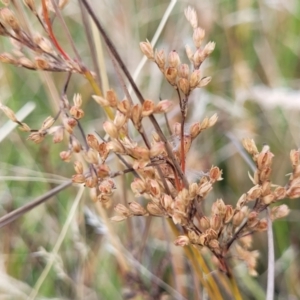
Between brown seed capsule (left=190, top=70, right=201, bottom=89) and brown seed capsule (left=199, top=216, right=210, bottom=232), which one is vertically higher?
brown seed capsule (left=190, top=70, right=201, bottom=89)

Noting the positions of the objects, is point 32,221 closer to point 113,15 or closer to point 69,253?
point 69,253

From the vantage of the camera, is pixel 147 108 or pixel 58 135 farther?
pixel 58 135

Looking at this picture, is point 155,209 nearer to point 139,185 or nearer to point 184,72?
point 139,185

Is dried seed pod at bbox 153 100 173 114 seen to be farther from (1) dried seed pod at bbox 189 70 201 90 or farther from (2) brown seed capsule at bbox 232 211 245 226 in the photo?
(2) brown seed capsule at bbox 232 211 245 226

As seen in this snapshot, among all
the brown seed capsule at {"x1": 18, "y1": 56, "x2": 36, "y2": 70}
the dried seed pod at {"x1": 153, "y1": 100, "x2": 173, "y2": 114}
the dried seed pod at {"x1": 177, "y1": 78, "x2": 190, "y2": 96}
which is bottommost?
the dried seed pod at {"x1": 153, "y1": 100, "x2": 173, "y2": 114}

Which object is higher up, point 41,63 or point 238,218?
point 41,63

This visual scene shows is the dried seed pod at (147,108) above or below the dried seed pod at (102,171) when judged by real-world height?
above

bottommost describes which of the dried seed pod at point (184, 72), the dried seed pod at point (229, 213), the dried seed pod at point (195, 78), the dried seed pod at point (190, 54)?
the dried seed pod at point (229, 213)

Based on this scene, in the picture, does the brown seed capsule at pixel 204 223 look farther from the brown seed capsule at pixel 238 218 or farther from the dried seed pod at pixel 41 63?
the dried seed pod at pixel 41 63

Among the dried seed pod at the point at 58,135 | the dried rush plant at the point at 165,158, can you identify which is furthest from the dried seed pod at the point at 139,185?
the dried seed pod at the point at 58,135

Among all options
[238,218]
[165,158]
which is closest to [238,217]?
[238,218]

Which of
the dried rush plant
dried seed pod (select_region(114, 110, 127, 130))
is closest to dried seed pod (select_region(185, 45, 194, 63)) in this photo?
the dried rush plant
